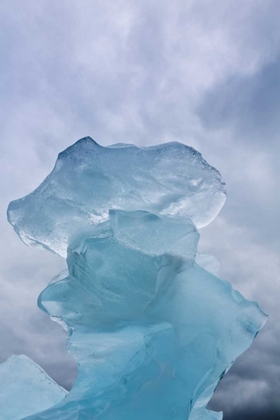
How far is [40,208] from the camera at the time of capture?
634 cm

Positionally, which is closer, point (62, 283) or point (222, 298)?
point (222, 298)

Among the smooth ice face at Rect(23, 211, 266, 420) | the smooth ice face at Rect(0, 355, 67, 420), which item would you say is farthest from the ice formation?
the smooth ice face at Rect(0, 355, 67, 420)

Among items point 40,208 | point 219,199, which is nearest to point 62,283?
point 40,208

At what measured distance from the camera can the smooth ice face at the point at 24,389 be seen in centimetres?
693

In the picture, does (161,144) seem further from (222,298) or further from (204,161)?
(222,298)

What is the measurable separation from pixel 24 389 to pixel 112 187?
121 inches

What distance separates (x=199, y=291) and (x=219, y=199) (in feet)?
4.20

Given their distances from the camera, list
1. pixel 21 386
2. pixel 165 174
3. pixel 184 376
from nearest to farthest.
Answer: pixel 184 376 → pixel 165 174 → pixel 21 386

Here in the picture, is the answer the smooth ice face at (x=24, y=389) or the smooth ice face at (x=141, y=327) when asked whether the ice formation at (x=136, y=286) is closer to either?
the smooth ice face at (x=141, y=327)

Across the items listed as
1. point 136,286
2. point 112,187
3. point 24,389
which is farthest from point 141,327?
point 24,389

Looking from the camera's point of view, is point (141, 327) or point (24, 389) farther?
point (24, 389)

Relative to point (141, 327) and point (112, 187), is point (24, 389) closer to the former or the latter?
point (141, 327)

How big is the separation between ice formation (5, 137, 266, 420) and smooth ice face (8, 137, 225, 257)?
12 mm

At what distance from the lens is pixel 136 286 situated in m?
5.96
